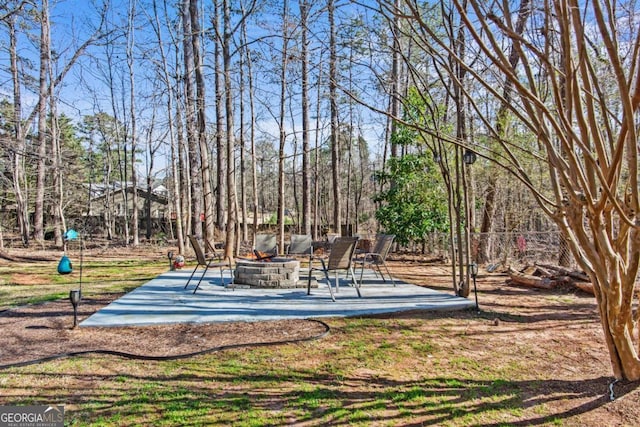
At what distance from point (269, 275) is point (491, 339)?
340cm

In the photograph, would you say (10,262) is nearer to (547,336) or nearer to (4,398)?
(4,398)

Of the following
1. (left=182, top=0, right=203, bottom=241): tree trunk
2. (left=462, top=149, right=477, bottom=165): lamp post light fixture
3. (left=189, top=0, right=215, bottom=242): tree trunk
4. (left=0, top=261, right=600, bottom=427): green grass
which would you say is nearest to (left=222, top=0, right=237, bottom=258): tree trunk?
(left=189, top=0, right=215, bottom=242): tree trunk

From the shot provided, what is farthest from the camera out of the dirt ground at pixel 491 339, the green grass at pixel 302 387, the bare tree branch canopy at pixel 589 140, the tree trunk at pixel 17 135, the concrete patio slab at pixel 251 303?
the tree trunk at pixel 17 135

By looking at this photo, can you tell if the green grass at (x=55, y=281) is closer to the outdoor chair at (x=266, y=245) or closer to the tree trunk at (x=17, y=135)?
the outdoor chair at (x=266, y=245)

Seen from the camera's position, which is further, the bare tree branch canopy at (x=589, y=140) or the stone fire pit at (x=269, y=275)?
the stone fire pit at (x=269, y=275)

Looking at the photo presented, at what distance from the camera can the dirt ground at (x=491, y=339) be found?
2.34 m

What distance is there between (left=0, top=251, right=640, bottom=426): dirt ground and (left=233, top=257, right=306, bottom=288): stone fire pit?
192 cm

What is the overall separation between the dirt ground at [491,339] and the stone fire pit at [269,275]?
1.92 metres

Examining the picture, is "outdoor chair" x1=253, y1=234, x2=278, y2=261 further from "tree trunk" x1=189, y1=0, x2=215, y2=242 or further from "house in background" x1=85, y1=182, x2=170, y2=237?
"house in background" x1=85, y1=182, x2=170, y2=237

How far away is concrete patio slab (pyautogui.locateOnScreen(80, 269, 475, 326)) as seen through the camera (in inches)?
162

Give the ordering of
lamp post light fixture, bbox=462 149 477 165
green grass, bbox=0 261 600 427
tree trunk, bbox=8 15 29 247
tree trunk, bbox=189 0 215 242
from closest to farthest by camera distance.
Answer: green grass, bbox=0 261 600 427 < lamp post light fixture, bbox=462 149 477 165 < tree trunk, bbox=8 15 29 247 < tree trunk, bbox=189 0 215 242

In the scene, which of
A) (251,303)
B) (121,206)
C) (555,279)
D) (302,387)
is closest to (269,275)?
(251,303)

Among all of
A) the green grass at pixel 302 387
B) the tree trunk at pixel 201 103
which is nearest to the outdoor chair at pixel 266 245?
the tree trunk at pixel 201 103

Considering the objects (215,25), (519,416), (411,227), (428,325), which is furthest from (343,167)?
(519,416)
